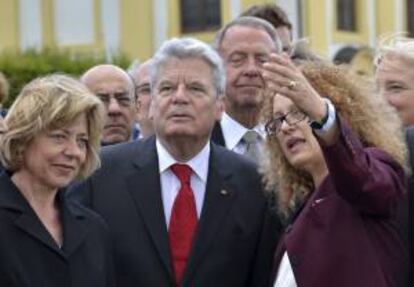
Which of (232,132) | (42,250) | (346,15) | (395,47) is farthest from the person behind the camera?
(346,15)

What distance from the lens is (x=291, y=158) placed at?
4.47 m

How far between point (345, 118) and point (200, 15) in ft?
80.6

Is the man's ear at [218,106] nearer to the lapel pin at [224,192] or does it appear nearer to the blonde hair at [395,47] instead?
the lapel pin at [224,192]

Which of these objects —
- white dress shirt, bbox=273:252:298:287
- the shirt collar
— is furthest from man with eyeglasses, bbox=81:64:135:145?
white dress shirt, bbox=273:252:298:287

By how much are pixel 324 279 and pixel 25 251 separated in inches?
45.7

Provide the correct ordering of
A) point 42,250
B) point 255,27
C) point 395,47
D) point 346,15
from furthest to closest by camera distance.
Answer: point 346,15
point 255,27
point 395,47
point 42,250

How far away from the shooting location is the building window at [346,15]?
95.3 feet

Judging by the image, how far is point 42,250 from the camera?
4262 mm

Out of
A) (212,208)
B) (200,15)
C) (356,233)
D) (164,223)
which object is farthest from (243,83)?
(200,15)

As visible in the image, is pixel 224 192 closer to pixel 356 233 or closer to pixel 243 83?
pixel 356 233

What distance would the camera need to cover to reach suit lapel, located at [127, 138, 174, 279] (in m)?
4.69

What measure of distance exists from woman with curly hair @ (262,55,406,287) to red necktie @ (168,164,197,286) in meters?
0.43

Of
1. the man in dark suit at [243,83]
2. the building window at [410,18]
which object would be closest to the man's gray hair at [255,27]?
the man in dark suit at [243,83]

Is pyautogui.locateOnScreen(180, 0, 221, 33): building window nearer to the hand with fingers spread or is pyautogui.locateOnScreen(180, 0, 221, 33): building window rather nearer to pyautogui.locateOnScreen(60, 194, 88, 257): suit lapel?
pyautogui.locateOnScreen(60, 194, 88, 257): suit lapel
